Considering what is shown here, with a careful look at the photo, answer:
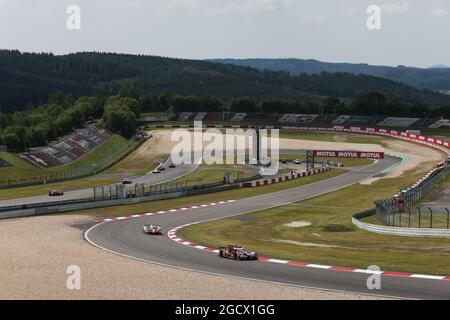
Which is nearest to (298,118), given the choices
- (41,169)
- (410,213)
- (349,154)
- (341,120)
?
(341,120)

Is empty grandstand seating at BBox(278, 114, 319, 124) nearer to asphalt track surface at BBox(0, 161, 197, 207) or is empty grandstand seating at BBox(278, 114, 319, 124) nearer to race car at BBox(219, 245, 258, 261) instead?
asphalt track surface at BBox(0, 161, 197, 207)

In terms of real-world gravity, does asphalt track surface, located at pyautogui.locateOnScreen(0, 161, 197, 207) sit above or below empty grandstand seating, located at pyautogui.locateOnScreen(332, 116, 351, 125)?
below

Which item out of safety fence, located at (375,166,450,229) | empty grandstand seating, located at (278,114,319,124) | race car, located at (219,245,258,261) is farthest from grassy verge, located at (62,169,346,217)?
empty grandstand seating, located at (278,114,319,124)

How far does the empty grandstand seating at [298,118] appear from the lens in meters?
176

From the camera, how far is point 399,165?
92000 millimetres

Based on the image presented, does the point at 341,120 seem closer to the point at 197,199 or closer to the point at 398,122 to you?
the point at 398,122

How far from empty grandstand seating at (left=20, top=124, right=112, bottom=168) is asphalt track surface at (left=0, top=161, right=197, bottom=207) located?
16.4 meters

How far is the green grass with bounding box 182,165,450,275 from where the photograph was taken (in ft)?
98.5

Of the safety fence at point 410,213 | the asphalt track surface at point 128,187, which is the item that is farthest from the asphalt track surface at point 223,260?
the asphalt track surface at point 128,187

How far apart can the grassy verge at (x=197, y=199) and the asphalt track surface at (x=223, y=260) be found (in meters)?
4.01

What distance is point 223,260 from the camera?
3195 centimetres

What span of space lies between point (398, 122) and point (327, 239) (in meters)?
132

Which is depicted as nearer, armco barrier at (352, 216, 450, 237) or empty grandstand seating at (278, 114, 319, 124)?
armco barrier at (352, 216, 450, 237)
